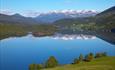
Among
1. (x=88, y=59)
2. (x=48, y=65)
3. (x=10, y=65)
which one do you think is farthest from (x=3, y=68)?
(x=88, y=59)

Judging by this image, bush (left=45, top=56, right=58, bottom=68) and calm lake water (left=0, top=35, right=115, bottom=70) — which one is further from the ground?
bush (left=45, top=56, right=58, bottom=68)

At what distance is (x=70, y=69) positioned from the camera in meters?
54.0

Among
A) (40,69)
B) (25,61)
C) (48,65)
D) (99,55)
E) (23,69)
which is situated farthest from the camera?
(25,61)

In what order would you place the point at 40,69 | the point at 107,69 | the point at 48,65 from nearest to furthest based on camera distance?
the point at 107,69
the point at 40,69
the point at 48,65

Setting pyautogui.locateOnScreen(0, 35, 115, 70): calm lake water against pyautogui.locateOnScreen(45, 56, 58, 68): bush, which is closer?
pyautogui.locateOnScreen(45, 56, 58, 68): bush

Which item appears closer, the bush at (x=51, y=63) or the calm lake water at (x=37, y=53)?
the bush at (x=51, y=63)

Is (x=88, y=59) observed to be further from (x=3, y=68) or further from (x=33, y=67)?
(x=3, y=68)

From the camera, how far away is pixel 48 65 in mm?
62250

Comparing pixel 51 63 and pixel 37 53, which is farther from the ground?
pixel 51 63

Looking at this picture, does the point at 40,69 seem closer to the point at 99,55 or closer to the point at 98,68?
the point at 98,68

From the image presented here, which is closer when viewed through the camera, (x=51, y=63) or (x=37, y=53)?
(x=51, y=63)

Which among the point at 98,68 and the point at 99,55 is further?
the point at 99,55

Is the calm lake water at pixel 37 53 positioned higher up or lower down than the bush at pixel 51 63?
lower down

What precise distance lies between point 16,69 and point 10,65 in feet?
22.3
